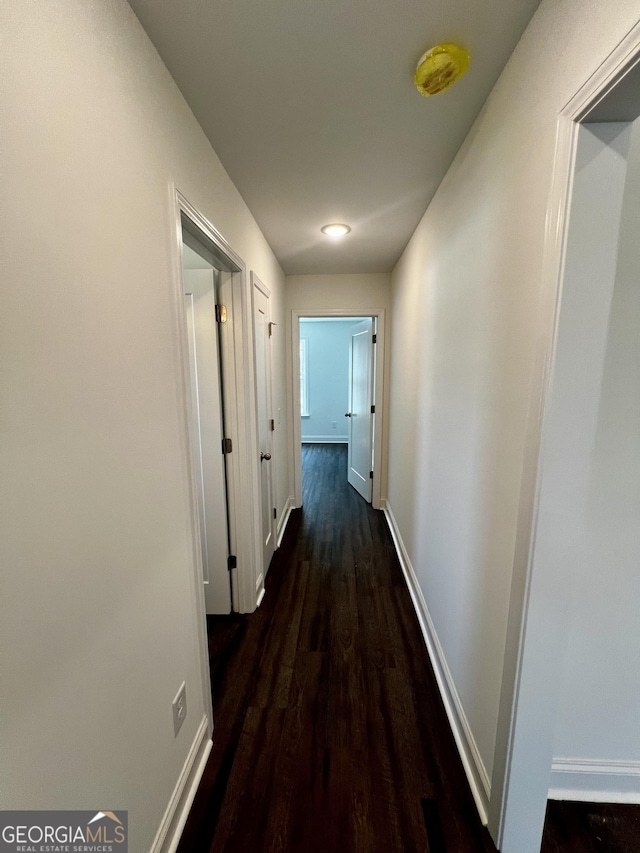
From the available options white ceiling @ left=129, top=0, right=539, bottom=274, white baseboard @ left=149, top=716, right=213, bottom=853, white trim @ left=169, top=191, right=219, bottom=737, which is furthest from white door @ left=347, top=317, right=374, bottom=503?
white baseboard @ left=149, top=716, right=213, bottom=853

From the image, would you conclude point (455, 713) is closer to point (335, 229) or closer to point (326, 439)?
A: point (335, 229)

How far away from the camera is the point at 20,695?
1.80 feet

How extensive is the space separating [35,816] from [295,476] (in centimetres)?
305

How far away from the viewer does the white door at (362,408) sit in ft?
11.7

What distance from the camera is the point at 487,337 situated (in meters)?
1.14

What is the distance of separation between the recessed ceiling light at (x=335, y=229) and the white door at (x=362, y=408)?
125cm

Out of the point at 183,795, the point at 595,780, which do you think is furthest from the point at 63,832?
the point at 595,780

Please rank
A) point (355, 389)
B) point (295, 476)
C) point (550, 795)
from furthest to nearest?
point (355, 389), point (295, 476), point (550, 795)

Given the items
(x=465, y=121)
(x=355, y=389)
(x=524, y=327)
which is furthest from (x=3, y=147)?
(x=355, y=389)

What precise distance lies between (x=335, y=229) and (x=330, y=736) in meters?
2.77

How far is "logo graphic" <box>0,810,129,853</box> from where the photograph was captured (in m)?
0.56

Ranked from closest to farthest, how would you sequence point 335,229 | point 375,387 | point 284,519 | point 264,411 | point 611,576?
point 611,576, point 335,229, point 264,411, point 284,519, point 375,387

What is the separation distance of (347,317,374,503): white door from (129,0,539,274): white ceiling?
70.3 inches

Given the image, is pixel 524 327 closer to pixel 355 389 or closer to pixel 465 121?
pixel 465 121
